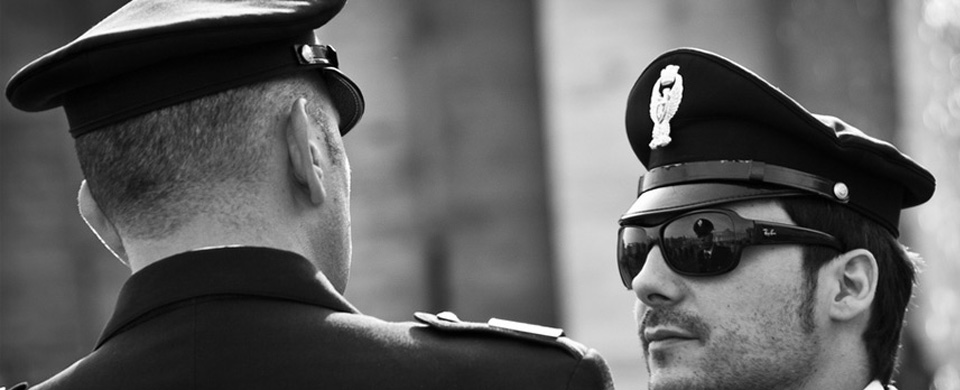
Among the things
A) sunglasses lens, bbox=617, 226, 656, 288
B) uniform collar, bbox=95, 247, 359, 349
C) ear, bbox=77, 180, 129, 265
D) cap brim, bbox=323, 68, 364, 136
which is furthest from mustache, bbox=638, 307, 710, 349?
ear, bbox=77, 180, 129, 265

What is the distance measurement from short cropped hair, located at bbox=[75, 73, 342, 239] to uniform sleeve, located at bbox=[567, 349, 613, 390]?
56 cm

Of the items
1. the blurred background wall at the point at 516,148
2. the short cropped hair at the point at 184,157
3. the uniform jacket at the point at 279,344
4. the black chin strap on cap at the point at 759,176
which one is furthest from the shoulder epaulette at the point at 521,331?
the blurred background wall at the point at 516,148

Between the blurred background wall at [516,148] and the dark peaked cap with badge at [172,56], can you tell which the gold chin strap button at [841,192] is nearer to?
the dark peaked cap with badge at [172,56]

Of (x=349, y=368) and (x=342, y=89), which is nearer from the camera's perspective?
(x=349, y=368)

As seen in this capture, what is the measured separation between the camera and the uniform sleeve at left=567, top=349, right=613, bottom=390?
2.14 m

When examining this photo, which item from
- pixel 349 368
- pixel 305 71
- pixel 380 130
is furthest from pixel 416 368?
pixel 380 130

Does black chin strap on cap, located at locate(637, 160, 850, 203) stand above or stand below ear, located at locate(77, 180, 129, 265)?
below

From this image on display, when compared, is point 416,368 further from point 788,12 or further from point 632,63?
point 788,12

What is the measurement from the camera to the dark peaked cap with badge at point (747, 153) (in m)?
3.07

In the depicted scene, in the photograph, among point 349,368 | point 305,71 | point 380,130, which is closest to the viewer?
point 349,368

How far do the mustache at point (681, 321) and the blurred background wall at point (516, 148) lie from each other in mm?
4241

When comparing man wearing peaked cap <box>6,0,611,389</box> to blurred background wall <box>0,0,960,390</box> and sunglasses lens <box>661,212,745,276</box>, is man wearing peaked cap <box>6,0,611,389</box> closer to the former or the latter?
sunglasses lens <box>661,212,745,276</box>

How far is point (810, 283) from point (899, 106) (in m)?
6.27

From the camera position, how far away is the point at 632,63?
9078mm
